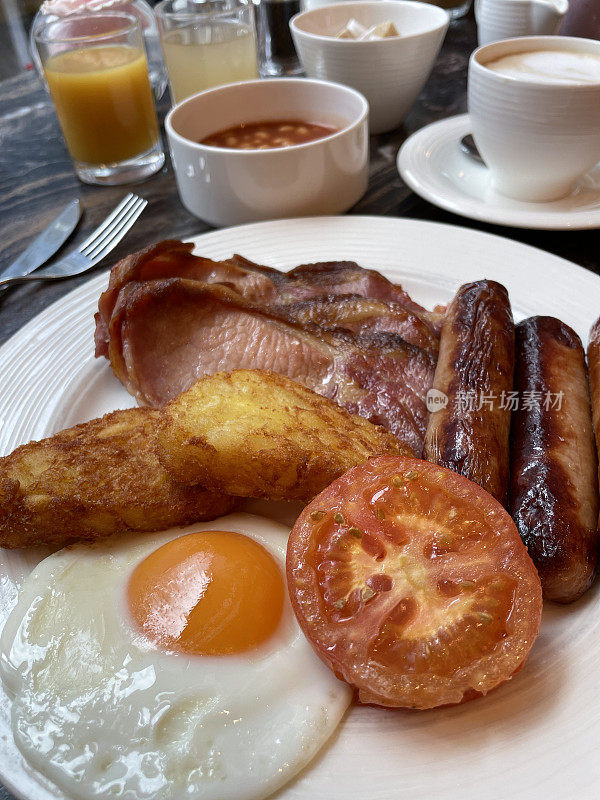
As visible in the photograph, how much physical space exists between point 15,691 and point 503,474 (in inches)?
44.8

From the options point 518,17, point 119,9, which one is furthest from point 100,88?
point 518,17

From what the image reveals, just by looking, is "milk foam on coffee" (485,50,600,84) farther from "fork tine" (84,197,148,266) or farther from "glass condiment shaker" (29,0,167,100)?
"glass condiment shaker" (29,0,167,100)

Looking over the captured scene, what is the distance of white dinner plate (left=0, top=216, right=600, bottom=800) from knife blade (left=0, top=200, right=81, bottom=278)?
52 cm

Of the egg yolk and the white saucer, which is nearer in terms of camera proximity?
the egg yolk

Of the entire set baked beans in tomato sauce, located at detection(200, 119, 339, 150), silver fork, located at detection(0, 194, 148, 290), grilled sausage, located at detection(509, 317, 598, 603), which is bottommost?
grilled sausage, located at detection(509, 317, 598, 603)

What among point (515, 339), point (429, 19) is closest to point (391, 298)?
point (515, 339)

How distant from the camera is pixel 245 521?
5.23 feet

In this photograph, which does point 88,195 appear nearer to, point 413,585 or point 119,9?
point 119,9

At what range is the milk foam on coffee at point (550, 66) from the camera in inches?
100

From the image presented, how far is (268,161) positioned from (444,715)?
2069 mm

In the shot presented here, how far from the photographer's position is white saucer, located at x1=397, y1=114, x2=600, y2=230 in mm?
2494

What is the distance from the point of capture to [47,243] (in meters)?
2.77

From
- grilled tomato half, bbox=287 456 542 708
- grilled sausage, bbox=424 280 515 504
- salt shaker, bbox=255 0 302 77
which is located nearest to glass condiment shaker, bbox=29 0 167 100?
salt shaker, bbox=255 0 302 77

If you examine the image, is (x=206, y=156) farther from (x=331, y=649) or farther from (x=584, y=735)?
(x=584, y=735)
